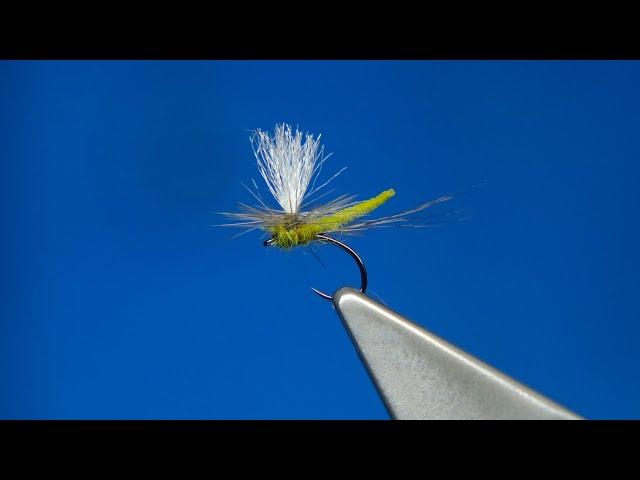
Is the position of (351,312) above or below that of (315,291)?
below

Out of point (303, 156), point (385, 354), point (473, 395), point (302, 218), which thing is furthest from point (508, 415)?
point (303, 156)

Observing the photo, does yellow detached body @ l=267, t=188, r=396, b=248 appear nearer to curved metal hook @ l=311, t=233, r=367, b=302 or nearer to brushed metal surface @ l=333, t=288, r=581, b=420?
curved metal hook @ l=311, t=233, r=367, b=302

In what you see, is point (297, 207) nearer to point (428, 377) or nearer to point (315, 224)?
point (315, 224)

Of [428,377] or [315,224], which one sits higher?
[315,224]

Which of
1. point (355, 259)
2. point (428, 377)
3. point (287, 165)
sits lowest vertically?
point (428, 377)

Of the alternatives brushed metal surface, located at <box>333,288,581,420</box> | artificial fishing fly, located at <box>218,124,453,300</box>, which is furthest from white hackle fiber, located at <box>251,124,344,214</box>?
brushed metal surface, located at <box>333,288,581,420</box>

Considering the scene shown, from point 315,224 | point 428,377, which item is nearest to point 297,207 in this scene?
point 315,224

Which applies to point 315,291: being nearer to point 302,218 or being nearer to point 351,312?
point 302,218
